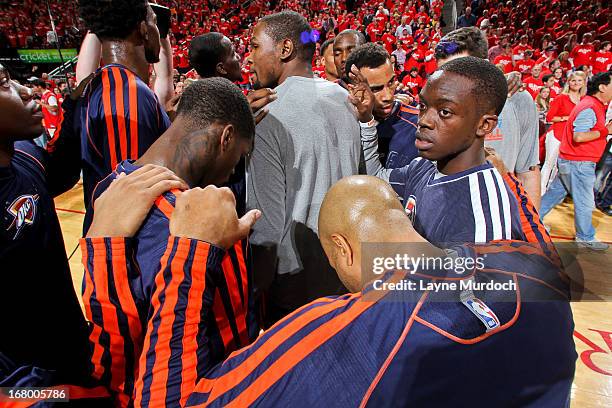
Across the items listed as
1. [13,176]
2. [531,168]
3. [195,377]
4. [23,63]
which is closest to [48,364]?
[13,176]

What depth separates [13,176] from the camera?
135 cm

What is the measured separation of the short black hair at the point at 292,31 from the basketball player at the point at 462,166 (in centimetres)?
61

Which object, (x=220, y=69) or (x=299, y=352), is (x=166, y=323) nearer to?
(x=299, y=352)

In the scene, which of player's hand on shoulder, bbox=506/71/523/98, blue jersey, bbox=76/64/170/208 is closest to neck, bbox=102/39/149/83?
blue jersey, bbox=76/64/170/208

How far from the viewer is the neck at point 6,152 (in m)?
1.32

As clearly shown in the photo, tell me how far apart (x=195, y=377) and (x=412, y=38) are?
13635 mm

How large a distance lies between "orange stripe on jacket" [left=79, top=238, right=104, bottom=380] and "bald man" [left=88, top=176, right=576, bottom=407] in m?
0.07

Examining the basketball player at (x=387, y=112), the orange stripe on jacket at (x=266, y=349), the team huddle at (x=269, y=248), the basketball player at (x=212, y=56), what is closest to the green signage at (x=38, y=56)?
the basketball player at (x=212, y=56)

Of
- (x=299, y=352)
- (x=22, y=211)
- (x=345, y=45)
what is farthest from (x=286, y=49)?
(x=345, y=45)

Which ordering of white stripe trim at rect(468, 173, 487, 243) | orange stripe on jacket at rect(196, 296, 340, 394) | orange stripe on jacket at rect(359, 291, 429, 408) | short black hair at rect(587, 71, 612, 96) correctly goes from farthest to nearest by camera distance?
short black hair at rect(587, 71, 612, 96), white stripe trim at rect(468, 173, 487, 243), orange stripe on jacket at rect(196, 296, 340, 394), orange stripe on jacket at rect(359, 291, 429, 408)

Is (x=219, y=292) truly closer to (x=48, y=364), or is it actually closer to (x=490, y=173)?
(x=48, y=364)

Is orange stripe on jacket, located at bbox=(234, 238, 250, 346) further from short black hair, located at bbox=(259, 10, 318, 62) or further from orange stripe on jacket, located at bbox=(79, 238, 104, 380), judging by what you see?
short black hair, located at bbox=(259, 10, 318, 62)

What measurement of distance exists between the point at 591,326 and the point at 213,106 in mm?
A: 3234

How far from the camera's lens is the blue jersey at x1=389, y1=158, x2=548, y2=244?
1.21 metres
